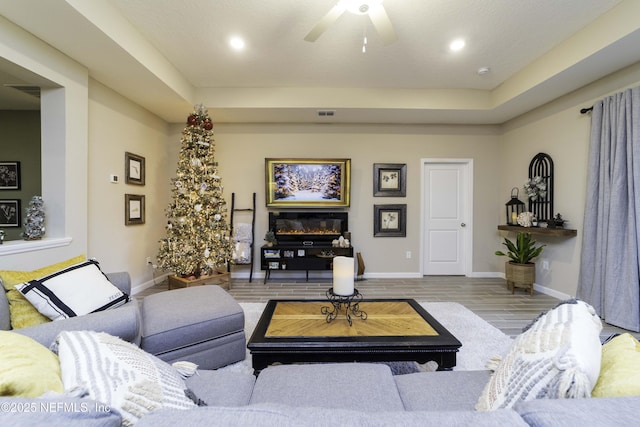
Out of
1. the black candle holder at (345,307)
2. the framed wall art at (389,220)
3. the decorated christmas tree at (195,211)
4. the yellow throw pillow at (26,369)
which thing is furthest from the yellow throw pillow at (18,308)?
the framed wall art at (389,220)

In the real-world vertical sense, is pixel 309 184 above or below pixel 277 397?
above

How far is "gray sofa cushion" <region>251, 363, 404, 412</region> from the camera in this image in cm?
107

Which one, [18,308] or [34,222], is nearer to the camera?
[18,308]

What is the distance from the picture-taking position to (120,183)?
141 inches

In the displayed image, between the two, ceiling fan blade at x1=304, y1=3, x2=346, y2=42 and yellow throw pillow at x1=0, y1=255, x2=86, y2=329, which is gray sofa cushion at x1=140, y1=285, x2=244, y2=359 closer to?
yellow throw pillow at x1=0, y1=255, x2=86, y2=329

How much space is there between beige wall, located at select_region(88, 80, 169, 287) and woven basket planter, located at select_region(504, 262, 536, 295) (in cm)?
535

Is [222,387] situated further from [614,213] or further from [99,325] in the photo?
[614,213]

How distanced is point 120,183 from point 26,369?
3529 mm

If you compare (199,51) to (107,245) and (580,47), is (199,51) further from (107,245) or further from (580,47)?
(580,47)

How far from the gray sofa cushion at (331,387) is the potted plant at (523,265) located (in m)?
3.47

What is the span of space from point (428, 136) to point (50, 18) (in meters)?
4.78

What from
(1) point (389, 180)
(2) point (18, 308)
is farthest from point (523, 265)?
(2) point (18, 308)

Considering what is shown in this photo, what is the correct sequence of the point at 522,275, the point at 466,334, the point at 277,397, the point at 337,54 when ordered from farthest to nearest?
1. the point at 522,275
2. the point at 337,54
3. the point at 466,334
4. the point at 277,397

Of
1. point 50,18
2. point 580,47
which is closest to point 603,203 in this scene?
point 580,47
